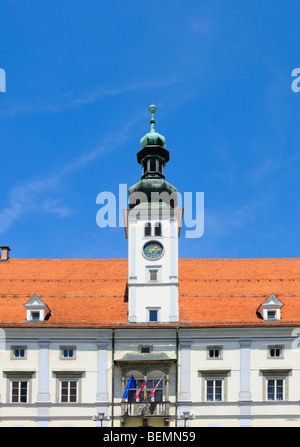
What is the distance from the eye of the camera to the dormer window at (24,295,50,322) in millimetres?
43844

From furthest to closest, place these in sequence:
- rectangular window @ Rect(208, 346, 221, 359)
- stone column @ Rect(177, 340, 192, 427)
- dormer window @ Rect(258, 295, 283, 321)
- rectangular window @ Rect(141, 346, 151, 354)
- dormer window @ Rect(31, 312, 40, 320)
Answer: dormer window @ Rect(31, 312, 40, 320) → dormer window @ Rect(258, 295, 283, 321) → rectangular window @ Rect(141, 346, 151, 354) → rectangular window @ Rect(208, 346, 221, 359) → stone column @ Rect(177, 340, 192, 427)

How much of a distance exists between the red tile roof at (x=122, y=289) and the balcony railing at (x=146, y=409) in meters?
5.43

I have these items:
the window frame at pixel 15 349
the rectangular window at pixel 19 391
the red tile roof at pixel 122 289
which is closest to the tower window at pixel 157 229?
the red tile roof at pixel 122 289

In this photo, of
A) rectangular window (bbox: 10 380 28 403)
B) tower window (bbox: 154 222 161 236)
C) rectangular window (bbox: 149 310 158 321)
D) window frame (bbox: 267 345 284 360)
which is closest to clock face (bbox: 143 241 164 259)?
tower window (bbox: 154 222 161 236)

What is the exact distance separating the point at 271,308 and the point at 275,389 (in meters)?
5.19

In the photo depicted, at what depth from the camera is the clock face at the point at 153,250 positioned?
149ft

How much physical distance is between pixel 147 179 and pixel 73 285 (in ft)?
31.0

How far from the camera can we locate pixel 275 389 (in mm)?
42031

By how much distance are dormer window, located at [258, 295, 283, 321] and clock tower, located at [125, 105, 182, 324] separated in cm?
576

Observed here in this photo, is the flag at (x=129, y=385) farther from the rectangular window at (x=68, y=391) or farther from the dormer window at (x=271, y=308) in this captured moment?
the dormer window at (x=271, y=308)

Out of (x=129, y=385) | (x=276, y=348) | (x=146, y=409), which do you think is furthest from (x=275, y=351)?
(x=129, y=385)

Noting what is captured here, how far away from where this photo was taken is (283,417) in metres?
41.4

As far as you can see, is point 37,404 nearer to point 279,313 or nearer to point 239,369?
point 239,369

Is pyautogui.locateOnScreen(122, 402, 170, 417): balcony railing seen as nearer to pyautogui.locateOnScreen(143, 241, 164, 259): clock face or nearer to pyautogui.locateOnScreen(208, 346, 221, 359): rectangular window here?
pyautogui.locateOnScreen(208, 346, 221, 359): rectangular window
